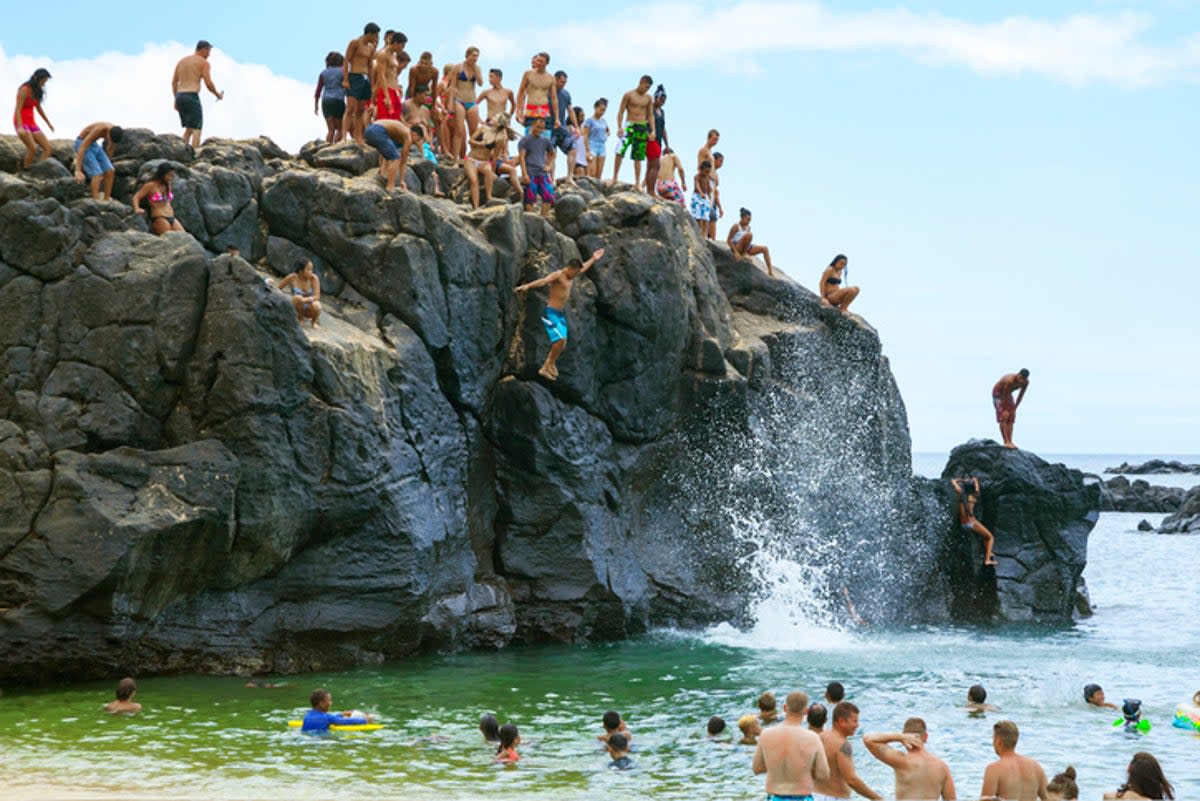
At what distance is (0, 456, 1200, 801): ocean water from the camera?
1620 centimetres

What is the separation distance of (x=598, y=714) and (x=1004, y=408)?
674 inches

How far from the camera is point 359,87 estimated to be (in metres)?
28.1

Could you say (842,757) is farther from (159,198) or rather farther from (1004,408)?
(1004,408)

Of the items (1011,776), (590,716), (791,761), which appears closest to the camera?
(791,761)

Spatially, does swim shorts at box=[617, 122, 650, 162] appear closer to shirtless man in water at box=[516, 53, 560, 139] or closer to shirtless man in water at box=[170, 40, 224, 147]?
shirtless man in water at box=[516, 53, 560, 139]

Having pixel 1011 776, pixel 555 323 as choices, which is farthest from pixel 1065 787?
pixel 555 323

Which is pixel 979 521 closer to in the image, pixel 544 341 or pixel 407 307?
pixel 544 341

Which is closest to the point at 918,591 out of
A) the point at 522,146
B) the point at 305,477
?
the point at 522,146

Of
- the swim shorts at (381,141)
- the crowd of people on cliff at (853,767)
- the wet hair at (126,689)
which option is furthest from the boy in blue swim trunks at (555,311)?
the crowd of people on cliff at (853,767)

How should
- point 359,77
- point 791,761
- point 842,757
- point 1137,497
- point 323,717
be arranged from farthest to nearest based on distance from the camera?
1. point 1137,497
2. point 359,77
3. point 323,717
4. point 842,757
5. point 791,761

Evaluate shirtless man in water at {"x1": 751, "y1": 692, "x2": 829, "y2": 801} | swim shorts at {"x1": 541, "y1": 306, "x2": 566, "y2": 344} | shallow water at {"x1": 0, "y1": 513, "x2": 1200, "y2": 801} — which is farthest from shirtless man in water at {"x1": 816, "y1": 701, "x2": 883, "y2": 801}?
swim shorts at {"x1": 541, "y1": 306, "x2": 566, "y2": 344}

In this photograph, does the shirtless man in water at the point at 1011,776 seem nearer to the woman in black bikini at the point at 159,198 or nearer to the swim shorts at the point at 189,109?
the woman in black bikini at the point at 159,198

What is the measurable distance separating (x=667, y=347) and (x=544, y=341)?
3145 millimetres

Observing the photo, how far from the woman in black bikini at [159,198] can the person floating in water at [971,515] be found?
19121 millimetres
